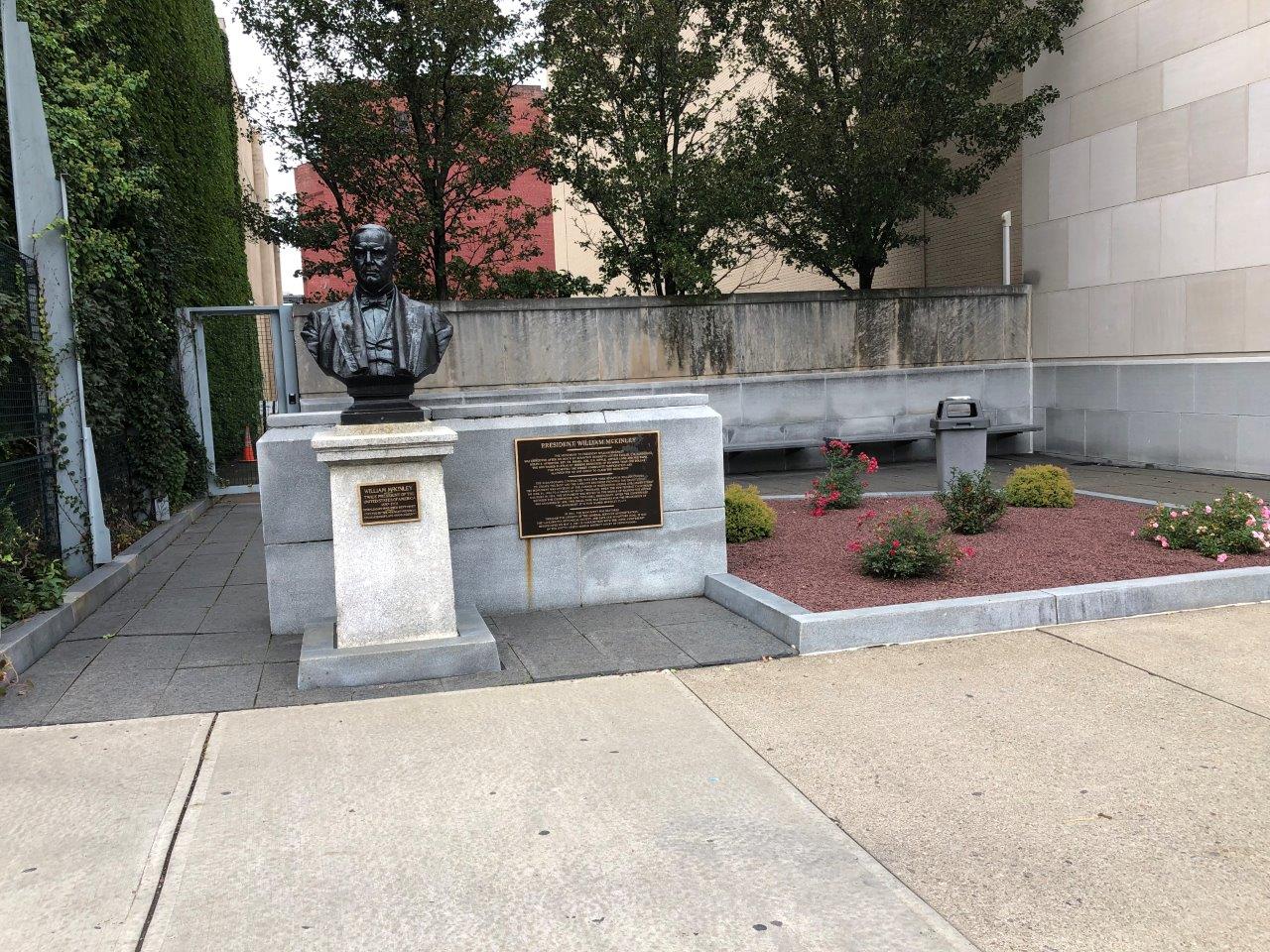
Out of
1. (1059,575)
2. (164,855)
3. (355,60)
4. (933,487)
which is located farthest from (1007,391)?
(164,855)

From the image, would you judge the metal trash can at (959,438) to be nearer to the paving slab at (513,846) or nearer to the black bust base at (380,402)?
the black bust base at (380,402)

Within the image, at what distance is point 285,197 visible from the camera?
13.9m

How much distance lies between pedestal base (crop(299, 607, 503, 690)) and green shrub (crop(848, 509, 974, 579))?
9.59ft

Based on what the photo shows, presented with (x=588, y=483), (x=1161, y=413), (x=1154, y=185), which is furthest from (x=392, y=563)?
(x=1154, y=185)

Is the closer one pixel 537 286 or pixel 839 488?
pixel 839 488

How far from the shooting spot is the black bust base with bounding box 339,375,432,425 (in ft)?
18.7

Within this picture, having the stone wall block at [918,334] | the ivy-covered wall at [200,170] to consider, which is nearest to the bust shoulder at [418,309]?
the ivy-covered wall at [200,170]

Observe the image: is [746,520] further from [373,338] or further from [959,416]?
[373,338]

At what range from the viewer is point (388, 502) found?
550 centimetres

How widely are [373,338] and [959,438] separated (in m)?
7.06

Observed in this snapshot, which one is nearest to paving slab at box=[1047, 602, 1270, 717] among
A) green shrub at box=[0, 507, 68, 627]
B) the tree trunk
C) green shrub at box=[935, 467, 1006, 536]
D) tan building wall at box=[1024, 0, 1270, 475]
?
green shrub at box=[935, 467, 1006, 536]

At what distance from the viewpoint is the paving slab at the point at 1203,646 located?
494 cm

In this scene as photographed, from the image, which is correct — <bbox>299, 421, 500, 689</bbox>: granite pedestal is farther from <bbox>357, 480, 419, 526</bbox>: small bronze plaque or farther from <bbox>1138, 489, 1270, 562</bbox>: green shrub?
<bbox>1138, 489, 1270, 562</bbox>: green shrub

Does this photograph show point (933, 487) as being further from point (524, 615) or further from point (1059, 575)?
point (524, 615)
